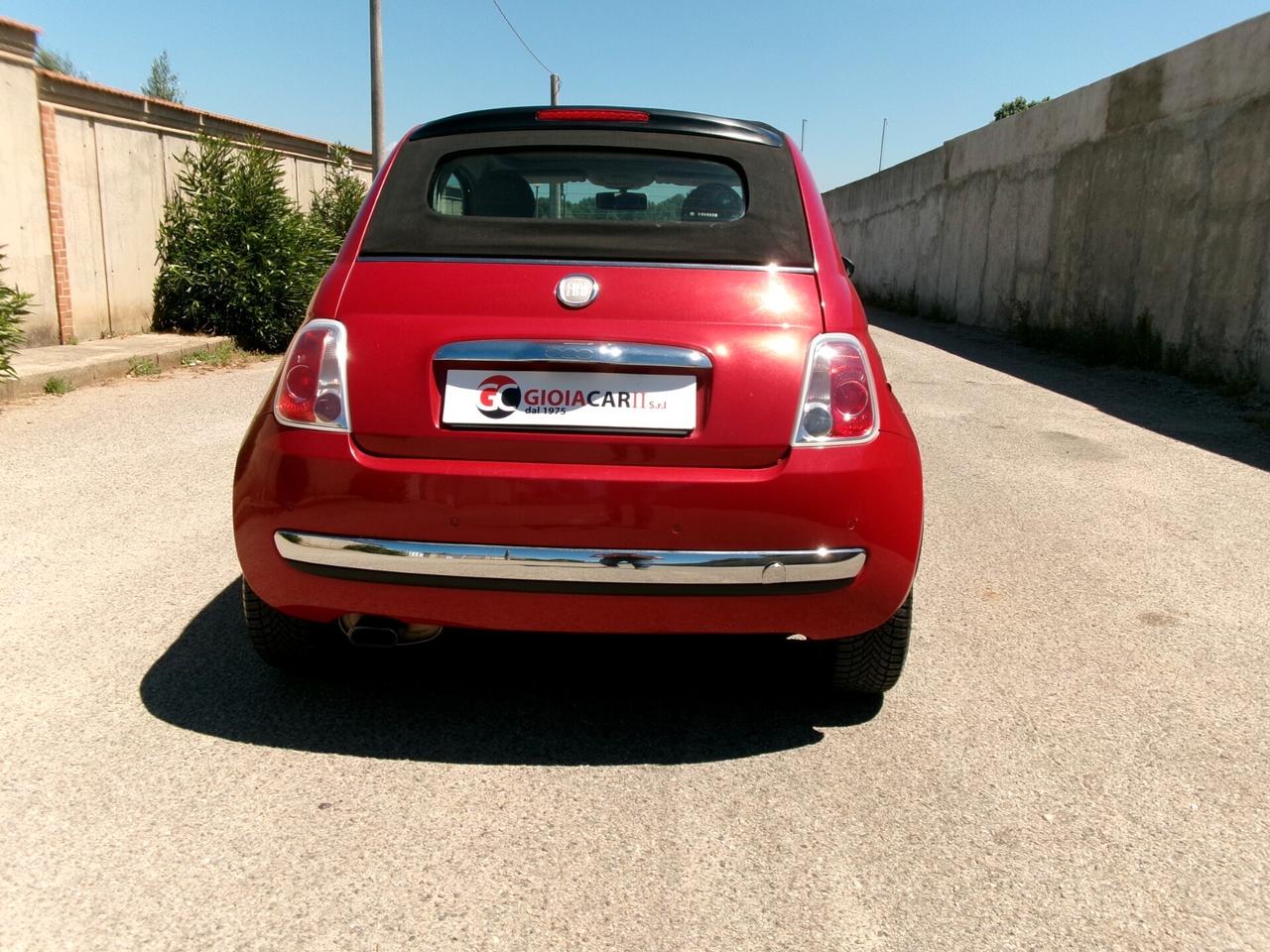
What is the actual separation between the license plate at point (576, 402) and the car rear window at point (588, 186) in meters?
0.75

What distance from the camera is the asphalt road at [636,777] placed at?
207cm

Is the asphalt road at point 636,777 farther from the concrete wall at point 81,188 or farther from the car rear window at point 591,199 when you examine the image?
the concrete wall at point 81,188

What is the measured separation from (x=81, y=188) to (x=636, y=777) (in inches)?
413

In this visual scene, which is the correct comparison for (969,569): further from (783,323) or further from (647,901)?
(647,901)

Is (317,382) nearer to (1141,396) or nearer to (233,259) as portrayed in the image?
(1141,396)

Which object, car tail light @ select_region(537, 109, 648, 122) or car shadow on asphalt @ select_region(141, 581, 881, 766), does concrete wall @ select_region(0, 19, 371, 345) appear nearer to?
car shadow on asphalt @ select_region(141, 581, 881, 766)

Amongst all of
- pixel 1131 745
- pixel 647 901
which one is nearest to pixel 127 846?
pixel 647 901

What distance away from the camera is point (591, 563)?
247 cm

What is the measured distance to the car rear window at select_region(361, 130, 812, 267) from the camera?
2752mm

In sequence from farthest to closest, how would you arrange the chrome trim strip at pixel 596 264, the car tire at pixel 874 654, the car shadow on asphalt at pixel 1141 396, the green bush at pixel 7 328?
the car shadow on asphalt at pixel 1141 396
the green bush at pixel 7 328
the car tire at pixel 874 654
the chrome trim strip at pixel 596 264

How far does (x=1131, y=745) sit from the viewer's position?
2865 millimetres

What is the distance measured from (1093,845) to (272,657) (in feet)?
7.08

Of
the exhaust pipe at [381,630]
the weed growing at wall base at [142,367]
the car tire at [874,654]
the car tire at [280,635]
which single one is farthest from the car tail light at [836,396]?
the weed growing at wall base at [142,367]

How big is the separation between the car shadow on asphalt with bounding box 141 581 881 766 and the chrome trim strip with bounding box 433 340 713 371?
39.1 inches
